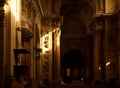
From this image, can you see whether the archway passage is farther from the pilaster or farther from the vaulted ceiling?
the pilaster

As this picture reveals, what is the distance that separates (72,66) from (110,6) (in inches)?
590

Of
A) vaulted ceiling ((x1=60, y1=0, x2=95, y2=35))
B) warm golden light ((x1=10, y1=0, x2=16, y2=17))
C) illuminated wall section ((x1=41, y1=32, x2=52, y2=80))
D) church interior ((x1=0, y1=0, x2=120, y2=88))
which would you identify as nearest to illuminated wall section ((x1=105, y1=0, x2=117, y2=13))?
church interior ((x1=0, y1=0, x2=120, y2=88))

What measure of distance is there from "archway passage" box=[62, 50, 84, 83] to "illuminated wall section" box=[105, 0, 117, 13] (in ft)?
44.1

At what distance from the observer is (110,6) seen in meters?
33.0

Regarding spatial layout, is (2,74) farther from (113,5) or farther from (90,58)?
(90,58)

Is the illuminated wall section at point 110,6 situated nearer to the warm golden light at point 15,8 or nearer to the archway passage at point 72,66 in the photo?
the archway passage at point 72,66

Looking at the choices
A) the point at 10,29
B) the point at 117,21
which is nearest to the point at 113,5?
the point at 117,21

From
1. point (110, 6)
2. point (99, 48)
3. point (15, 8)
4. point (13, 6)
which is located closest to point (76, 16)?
point (99, 48)

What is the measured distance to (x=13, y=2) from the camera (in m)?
17.1

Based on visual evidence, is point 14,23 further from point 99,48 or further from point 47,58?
point 99,48

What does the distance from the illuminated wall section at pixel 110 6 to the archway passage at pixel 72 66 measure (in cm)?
1344

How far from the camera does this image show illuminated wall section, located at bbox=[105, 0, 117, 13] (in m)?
32.8

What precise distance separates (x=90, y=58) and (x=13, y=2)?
2730 centimetres

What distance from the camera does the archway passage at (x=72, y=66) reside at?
45.8 m
